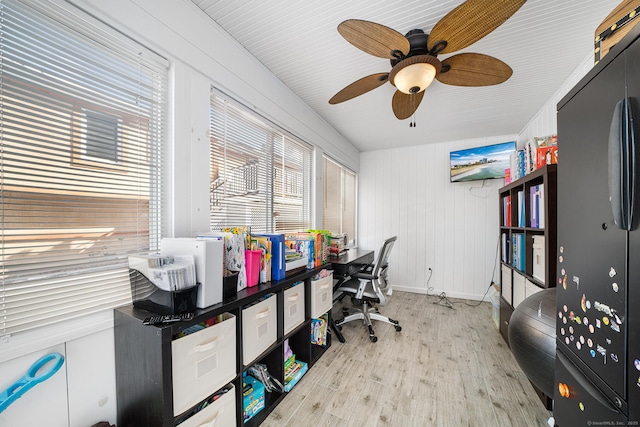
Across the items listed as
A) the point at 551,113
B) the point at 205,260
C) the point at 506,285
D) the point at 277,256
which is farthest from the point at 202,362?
the point at 551,113

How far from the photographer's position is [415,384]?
172 centimetres

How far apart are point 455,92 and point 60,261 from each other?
3026mm

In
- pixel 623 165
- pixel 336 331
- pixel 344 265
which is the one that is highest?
pixel 623 165

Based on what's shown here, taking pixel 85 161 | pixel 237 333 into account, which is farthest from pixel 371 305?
pixel 85 161

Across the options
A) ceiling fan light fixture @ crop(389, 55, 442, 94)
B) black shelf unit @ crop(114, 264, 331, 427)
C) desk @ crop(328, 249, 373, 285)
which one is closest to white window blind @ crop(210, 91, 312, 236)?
desk @ crop(328, 249, 373, 285)

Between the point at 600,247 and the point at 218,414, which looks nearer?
the point at 600,247

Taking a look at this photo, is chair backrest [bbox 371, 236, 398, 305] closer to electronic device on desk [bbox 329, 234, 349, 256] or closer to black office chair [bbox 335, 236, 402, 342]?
black office chair [bbox 335, 236, 402, 342]

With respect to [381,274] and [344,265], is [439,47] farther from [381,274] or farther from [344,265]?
[381,274]

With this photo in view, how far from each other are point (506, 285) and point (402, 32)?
2.45 metres

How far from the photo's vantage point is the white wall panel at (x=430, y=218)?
353 cm

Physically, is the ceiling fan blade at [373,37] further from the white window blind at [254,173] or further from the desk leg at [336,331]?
the desk leg at [336,331]

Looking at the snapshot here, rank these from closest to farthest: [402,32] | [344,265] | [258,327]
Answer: [258,327] → [402,32] → [344,265]

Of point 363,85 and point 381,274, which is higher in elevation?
point 363,85

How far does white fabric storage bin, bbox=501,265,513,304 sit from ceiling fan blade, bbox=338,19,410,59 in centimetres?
225
